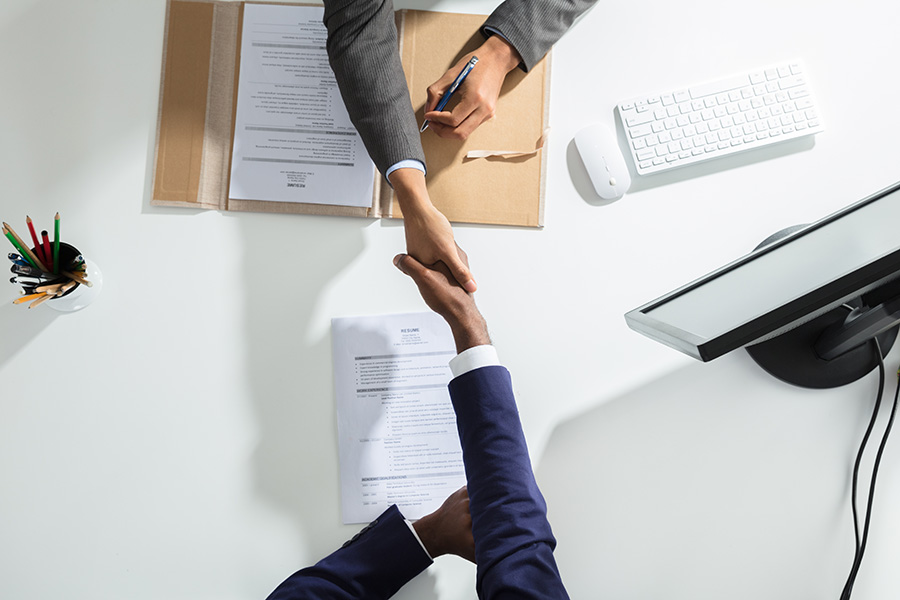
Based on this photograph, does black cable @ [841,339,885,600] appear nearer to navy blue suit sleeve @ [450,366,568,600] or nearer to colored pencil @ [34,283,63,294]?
navy blue suit sleeve @ [450,366,568,600]

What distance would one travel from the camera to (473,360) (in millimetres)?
863

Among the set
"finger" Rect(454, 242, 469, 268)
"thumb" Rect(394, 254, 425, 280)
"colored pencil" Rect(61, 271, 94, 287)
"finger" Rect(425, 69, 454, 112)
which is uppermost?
"finger" Rect(425, 69, 454, 112)

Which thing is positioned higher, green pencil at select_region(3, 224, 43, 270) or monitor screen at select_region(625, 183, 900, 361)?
green pencil at select_region(3, 224, 43, 270)

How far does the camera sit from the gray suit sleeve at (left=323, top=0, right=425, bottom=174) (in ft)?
3.09

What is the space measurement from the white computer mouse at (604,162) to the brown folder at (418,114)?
8cm

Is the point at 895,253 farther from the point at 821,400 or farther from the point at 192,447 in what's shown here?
the point at 192,447

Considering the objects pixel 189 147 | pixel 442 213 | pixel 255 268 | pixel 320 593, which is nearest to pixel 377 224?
pixel 442 213

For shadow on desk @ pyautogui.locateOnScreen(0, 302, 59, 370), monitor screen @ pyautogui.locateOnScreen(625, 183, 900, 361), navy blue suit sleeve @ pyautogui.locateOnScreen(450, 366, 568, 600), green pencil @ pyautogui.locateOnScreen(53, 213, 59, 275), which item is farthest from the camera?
shadow on desk @ pyautogui.locateOnScreen(0, 302, 59, 370)

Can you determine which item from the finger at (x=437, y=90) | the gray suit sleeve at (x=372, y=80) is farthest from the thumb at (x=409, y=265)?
the finger at (x=437, y=90)

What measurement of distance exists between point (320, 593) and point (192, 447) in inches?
12.5

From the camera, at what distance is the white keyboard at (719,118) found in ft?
3.31

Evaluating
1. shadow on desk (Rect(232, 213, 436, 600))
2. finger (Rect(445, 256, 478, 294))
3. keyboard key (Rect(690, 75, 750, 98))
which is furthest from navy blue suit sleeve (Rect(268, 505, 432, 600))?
Result: keyboard key (Rect(690, 75, 750, 98))

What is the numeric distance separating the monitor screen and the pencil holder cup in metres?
0.86

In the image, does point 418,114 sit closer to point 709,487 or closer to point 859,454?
point 709,487
